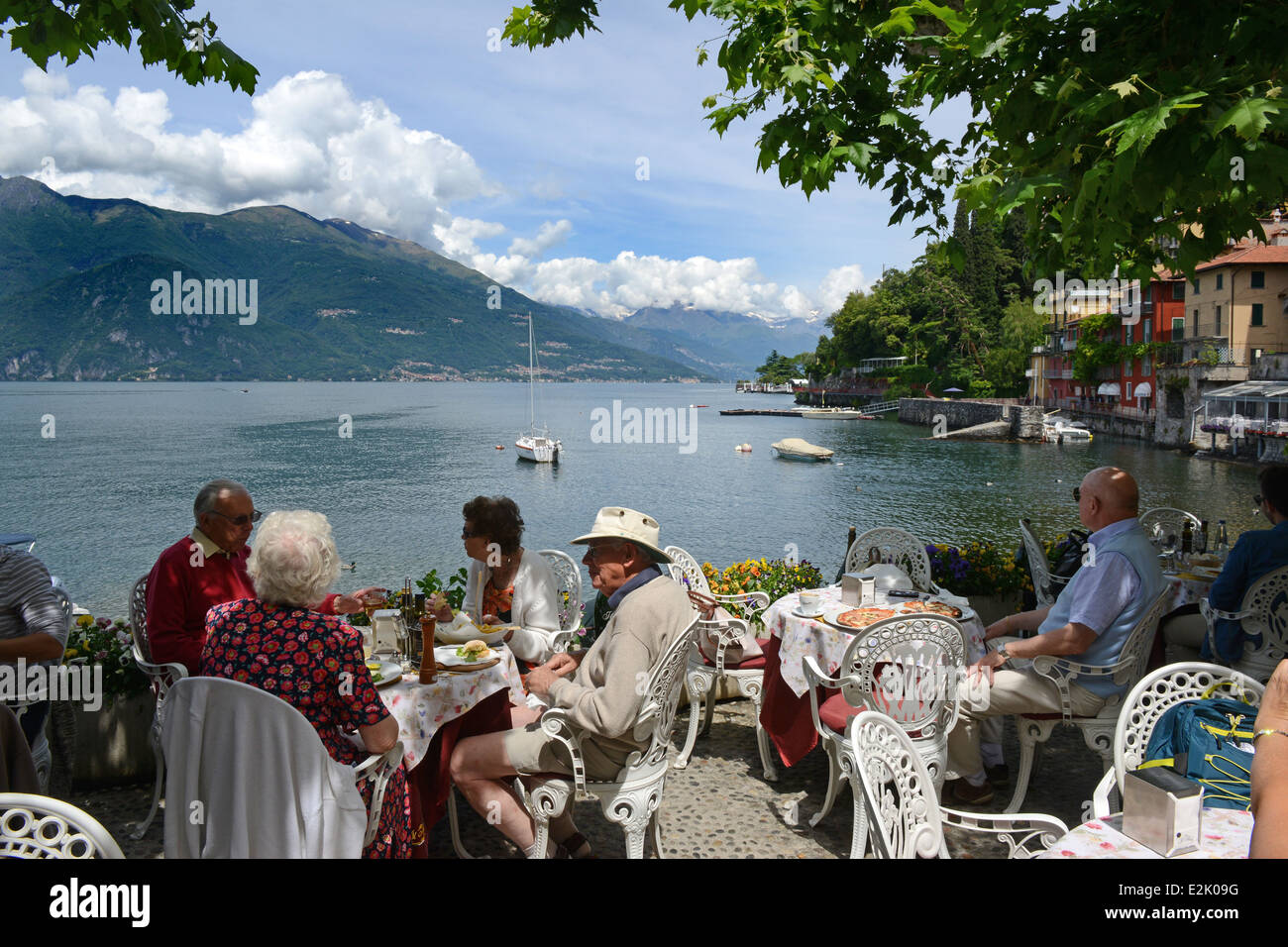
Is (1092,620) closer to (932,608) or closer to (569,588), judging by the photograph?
(932,608)

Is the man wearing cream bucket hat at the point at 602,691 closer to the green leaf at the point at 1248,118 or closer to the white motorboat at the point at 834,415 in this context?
the green leaf at the point at 1248,118

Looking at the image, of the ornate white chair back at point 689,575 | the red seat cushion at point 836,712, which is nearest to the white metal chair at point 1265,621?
the red seat cushion at point 836,712

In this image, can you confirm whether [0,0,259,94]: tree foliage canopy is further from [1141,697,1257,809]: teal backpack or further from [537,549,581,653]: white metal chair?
[1141,697,1257,809]: teal backpack

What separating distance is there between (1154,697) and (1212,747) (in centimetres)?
57

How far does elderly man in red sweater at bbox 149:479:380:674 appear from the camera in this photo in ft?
14.0

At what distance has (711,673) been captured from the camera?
5.89 metres

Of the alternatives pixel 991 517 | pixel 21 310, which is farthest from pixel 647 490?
pixel 21 310

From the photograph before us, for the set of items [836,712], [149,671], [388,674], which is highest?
[388,674]

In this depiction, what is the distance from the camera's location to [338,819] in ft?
9.67

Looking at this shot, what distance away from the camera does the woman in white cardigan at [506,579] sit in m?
4.83

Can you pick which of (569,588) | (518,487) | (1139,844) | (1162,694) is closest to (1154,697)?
(1162,694)

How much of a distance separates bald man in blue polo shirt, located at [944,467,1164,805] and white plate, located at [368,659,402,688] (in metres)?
3.19

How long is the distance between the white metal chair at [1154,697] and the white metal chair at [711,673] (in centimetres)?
257
